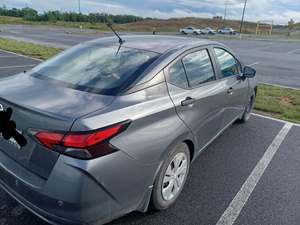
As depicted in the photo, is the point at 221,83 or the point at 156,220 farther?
the point at 221,83

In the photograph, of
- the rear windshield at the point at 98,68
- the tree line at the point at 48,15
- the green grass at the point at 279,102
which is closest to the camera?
the rear windshield at the point at 98,68

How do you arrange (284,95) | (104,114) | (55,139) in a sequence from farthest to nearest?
(284,95) → (104,114) → (55,139)

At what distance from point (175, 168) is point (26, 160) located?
52.7 inches

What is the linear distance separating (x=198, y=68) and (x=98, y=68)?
1.15 m

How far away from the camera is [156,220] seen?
2.59 metres

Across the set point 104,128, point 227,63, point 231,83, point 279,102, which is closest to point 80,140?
point 104,128

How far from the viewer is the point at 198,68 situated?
3.18 m

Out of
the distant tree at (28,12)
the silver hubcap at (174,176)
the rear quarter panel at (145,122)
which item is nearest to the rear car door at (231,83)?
the silver hubcap at (174,176)

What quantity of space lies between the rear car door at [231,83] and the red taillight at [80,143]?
6.93ft

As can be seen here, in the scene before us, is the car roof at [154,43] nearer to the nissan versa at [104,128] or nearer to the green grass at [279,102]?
the nissan versa at [104,128]

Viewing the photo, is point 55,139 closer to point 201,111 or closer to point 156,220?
point 156,220

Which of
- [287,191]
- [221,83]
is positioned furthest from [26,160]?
[287,191]

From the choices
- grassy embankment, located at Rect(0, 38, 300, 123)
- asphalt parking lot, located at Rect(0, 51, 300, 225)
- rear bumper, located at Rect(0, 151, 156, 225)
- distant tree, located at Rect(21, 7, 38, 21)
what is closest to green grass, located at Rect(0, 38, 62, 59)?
grassy embankment, located at Rect(0, 38, 300, 123)

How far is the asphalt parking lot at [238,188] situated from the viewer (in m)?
2.62
